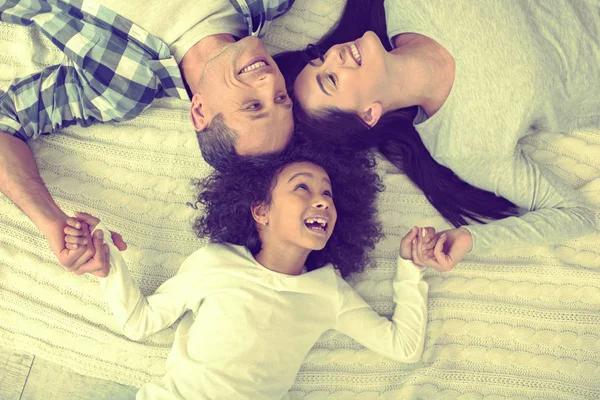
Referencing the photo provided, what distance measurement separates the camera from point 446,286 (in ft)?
6.15

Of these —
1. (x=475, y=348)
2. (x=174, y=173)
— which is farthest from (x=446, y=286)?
(x=174, y=173)

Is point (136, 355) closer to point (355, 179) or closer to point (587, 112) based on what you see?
point (355, 179)

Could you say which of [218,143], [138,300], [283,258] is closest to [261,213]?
[283,258]

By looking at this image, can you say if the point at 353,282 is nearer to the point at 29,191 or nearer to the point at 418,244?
the point at 418,244

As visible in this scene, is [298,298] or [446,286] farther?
[446,286]

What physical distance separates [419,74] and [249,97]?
56 cm

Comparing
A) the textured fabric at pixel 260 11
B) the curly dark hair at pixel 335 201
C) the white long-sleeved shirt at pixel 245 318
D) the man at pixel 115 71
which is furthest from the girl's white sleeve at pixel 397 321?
the textured fabric at pixel 260 11

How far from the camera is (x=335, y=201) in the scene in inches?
74.9

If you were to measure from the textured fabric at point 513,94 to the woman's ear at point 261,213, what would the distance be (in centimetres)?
61

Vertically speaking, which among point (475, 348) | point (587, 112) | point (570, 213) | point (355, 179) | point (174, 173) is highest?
point (587, 112)

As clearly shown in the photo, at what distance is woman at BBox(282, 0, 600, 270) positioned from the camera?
65.1 inches

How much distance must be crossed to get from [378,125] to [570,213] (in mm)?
709

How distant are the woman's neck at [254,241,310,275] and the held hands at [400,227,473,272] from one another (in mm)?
361

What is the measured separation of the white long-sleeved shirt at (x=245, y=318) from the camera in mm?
1638
